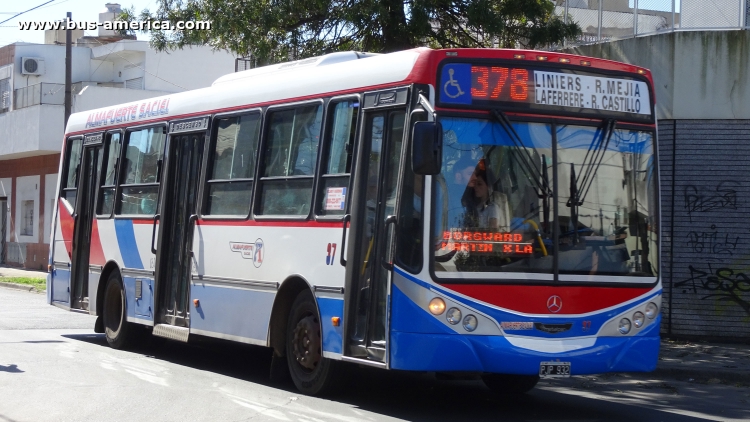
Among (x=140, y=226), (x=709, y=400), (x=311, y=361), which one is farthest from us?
(x=140, y=226)

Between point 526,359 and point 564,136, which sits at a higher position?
point 564,136

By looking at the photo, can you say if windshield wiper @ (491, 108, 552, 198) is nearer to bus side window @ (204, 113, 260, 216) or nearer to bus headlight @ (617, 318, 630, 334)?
bus headlight @ (617, 318, 630, 334)

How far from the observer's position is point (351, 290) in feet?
29.1

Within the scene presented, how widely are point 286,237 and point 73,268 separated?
5917 millimetres

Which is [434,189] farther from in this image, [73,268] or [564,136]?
[73,268]

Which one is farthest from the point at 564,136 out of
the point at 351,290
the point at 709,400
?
the point at 709,400

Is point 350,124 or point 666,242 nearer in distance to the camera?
point 350,124

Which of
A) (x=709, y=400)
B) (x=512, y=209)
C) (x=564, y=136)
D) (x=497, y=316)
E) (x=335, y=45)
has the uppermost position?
(x=335, y=45)

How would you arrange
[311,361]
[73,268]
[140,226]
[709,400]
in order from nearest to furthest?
[311,361], [709,400], [140,226], [73,268]

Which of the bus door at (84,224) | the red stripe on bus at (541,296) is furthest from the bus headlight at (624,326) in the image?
the bus door at (84,224)

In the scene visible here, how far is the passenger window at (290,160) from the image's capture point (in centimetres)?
986

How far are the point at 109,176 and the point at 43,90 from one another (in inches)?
849

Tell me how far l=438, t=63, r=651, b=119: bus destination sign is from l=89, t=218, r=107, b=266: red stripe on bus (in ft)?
23.8

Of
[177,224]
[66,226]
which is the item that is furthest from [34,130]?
[177,224]
